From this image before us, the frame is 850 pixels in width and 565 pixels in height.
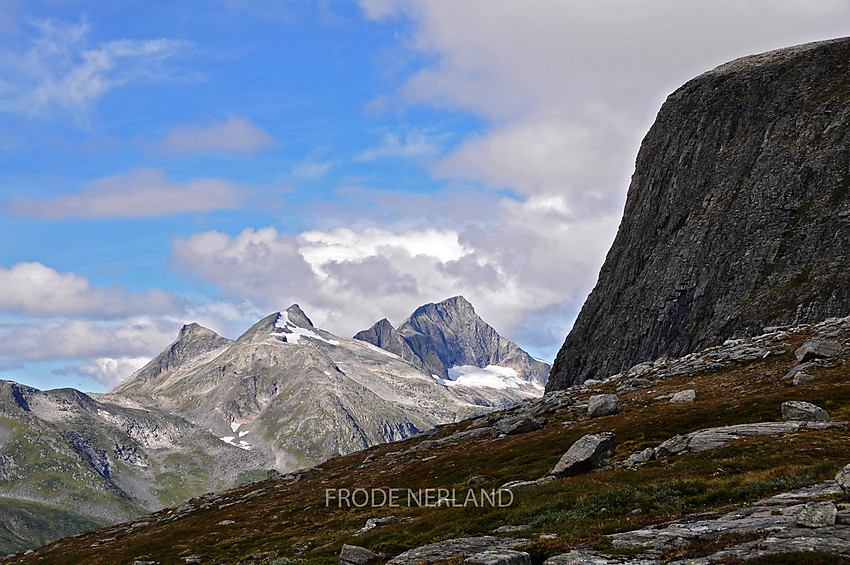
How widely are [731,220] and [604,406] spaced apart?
65117 millimetres

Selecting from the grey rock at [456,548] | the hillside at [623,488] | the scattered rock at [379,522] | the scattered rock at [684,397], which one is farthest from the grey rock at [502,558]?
the scattered rock at [684,397]

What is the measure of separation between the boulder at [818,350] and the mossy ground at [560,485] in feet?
5.73

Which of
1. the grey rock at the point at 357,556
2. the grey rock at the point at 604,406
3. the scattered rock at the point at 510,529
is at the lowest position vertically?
the grey rock at the point at 357,556

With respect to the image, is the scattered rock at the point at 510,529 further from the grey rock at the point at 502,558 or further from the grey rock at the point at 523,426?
the grey rock at the point at 523,426

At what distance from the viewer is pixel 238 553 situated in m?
49.2

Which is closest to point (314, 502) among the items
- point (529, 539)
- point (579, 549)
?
point (529, 539)

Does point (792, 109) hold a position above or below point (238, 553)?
above

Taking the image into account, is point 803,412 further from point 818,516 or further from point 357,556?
point 357,556

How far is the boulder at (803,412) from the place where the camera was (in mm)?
39031

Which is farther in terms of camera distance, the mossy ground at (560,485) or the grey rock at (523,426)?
the grey rock at (523,426)

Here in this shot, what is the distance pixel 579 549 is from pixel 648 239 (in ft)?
400

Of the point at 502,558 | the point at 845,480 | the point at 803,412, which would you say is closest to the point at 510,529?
the point at 502,558

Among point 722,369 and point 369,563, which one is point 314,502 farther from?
point 722,369

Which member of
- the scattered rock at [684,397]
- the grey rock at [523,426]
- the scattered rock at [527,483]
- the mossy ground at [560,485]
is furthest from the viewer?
the grey rock at [523,426]
